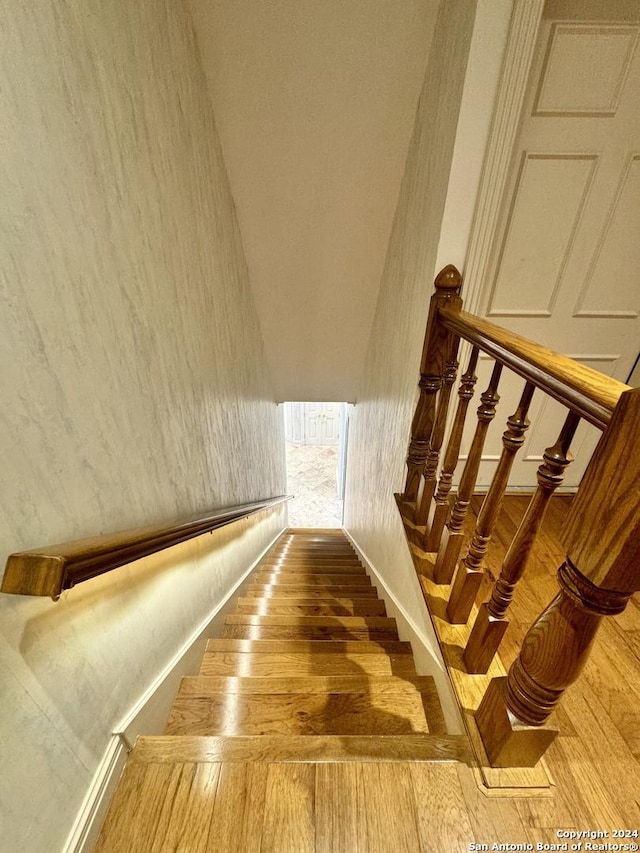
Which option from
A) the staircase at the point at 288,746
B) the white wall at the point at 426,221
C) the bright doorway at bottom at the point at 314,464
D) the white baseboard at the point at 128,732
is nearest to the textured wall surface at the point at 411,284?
the white wall at the point at 426,221

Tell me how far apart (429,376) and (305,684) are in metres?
1.14

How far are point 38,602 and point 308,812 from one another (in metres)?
0.69

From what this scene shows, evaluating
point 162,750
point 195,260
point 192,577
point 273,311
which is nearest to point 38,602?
point 162,750

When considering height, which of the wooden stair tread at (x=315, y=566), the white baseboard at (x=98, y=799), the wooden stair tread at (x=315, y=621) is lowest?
the wooden stair tread at (x=315, y=566)

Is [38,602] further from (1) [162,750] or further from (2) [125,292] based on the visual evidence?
(2) [125,292]

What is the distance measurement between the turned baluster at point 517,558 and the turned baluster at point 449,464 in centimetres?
33

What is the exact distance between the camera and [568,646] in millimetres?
656

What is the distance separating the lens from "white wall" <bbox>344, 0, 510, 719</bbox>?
3.64 feet

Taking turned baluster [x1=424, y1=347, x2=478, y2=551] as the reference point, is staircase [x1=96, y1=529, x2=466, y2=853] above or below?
below

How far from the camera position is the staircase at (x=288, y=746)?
0.75 metres

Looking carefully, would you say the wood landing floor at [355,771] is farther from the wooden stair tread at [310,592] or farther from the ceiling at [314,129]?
the ceiling at [314,129]

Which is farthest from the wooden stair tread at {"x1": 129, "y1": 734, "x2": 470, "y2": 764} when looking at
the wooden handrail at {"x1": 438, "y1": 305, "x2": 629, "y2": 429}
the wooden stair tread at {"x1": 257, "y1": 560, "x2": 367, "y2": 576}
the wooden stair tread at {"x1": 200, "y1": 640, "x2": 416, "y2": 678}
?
the wooden stair tread at {"x1": 257, "y1": 560, "x2": 367, "y2": 576}

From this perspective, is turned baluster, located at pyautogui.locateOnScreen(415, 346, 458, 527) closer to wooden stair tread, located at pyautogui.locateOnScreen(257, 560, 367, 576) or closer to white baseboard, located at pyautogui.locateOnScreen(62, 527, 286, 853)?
white baseboard, located at pyautogui.locateOnScreen(62, 527, 286, 853)

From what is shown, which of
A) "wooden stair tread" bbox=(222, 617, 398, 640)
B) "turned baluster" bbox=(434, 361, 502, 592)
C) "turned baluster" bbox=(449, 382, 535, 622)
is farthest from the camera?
"wooden stair tread" bbox=(222, 617, 398, 640)
